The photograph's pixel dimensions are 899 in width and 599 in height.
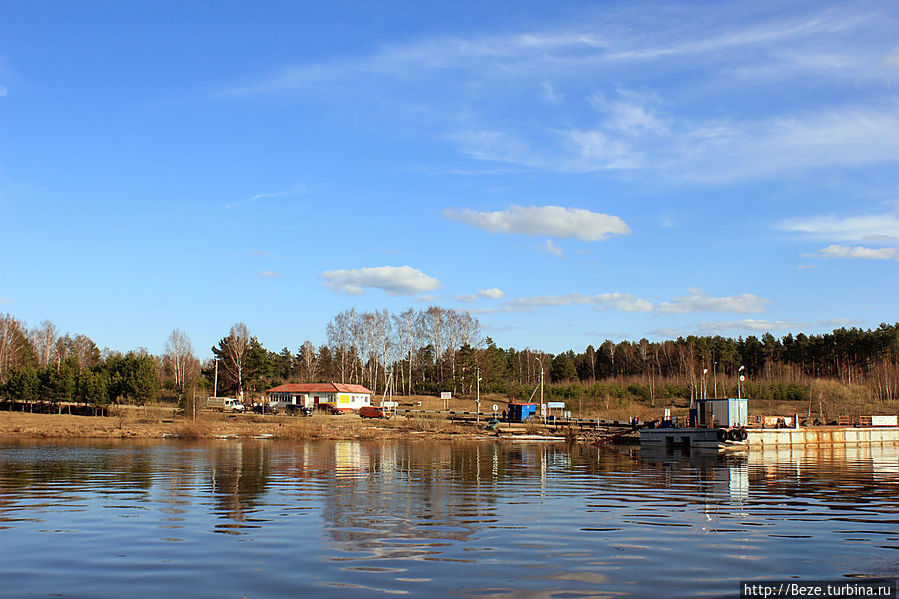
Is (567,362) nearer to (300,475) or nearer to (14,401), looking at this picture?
(14,401)

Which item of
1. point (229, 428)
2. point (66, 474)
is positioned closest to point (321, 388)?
point (229, 428)

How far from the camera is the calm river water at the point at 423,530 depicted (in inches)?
538

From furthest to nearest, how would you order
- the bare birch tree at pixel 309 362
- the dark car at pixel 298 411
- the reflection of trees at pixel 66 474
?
the bare birch tree at pixel 309 362 < the dark car at pixel 298 411 < the reflection of trees at pixel 66 474

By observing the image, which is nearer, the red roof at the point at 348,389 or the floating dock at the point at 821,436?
the floating dock at the point at 821,436

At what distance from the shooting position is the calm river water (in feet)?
44.9

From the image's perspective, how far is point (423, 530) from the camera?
19.3 metres

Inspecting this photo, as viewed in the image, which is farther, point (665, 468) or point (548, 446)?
point (548, 446)

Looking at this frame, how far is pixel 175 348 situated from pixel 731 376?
122 m

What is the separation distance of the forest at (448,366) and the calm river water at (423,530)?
53886mm

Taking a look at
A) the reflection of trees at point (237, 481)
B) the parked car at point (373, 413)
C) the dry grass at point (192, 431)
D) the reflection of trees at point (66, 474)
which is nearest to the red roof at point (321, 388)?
the parked car at point (373, 413)

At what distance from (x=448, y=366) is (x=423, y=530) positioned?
117 m

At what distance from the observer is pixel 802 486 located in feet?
108

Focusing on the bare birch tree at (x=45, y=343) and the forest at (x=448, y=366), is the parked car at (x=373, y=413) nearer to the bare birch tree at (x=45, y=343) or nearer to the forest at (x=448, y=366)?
the forest at (x=448, y=366)

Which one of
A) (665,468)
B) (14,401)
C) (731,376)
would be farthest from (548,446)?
(731,376)
